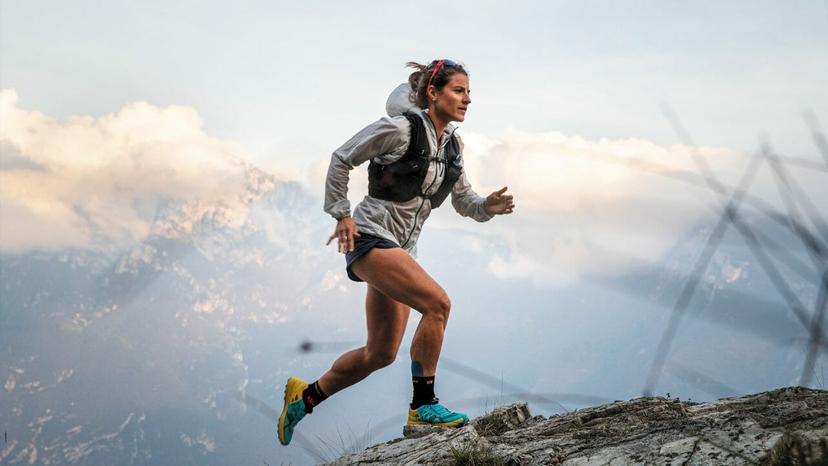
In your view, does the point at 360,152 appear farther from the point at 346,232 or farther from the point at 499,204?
the point at 499,204

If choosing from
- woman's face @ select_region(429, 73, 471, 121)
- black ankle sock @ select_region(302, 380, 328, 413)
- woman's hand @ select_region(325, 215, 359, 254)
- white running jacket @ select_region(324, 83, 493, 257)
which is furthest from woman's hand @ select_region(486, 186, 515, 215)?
black ankle sock @ select_region(302, 380, 328, 413)

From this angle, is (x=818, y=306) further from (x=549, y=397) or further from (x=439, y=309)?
(x=439, y=309)

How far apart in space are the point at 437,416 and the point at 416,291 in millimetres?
940

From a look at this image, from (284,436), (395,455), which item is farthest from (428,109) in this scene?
(284,436)

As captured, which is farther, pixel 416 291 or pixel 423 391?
pixel 423 391

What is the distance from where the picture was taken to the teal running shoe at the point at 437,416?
5443 mm

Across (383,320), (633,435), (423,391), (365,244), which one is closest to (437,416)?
(423,391)

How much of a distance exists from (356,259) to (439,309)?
75 cm

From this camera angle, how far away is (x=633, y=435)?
4.25 m

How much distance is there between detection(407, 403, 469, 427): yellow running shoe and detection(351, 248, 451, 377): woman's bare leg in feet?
0.94

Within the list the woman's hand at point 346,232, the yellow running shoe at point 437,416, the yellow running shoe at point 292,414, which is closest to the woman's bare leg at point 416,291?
the woman's hand at point 346,232

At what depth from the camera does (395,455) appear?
4.98m

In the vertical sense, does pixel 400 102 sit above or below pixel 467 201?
above

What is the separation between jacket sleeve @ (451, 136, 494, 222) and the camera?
6.44 m
